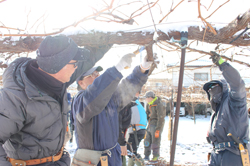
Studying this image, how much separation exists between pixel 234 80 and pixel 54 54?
6.92 feet

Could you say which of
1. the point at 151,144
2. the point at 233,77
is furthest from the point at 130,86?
the point at 151,144

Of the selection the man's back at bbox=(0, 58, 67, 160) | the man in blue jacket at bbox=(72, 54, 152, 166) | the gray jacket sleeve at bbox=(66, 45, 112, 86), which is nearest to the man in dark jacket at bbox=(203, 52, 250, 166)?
the man in blue jacket at bbox=(72, 54, 152, 166)

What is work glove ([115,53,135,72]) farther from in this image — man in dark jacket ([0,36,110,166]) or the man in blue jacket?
man in dark jacket ([0,36,110,166])

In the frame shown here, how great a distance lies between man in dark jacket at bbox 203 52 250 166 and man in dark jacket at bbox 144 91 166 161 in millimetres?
2680

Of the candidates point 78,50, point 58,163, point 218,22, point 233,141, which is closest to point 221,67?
point 218,22

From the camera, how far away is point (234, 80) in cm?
206

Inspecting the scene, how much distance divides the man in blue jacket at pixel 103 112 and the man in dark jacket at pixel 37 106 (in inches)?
9.2

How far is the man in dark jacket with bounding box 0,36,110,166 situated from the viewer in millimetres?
1013

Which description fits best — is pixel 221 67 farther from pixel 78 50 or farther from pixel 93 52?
pixel 78 50

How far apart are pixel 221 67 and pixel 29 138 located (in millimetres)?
2233

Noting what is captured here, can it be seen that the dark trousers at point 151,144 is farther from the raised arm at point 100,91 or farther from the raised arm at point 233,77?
the raised arm at point 100,91

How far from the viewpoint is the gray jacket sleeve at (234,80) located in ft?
6.72

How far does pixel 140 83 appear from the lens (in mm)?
1788

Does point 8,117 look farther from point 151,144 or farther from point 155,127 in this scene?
point 155,127
